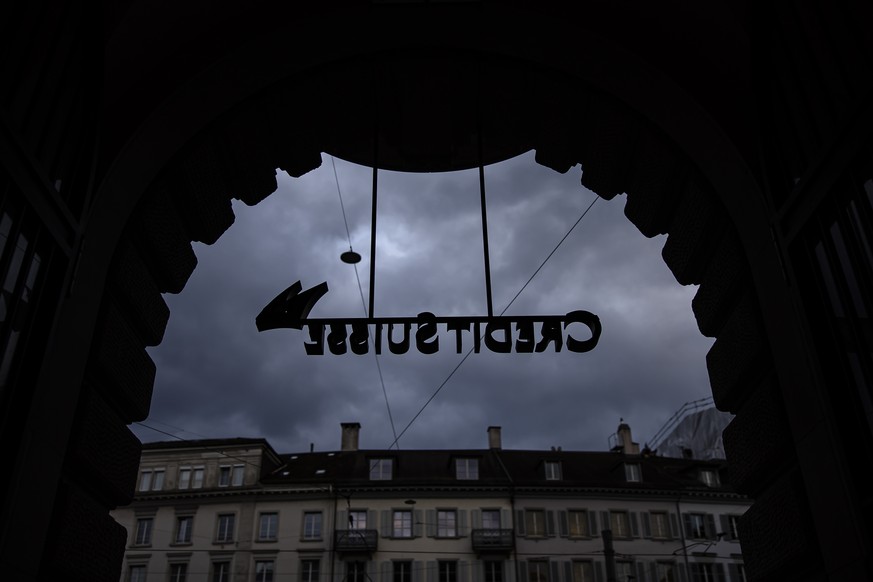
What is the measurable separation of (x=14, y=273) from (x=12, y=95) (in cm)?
98

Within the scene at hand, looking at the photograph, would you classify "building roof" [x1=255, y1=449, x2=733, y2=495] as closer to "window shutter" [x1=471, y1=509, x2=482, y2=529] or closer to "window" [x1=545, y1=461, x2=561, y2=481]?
"window" [x1=545, y1=461, x2=561, y2=481]


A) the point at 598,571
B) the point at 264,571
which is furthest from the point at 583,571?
the point at 264,571

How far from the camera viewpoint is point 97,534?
5.06 m

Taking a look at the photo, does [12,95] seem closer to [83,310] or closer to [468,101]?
[83,310]

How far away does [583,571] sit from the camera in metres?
42.7

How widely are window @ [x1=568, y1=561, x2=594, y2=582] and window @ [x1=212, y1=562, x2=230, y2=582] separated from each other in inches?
745

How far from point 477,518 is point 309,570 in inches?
378

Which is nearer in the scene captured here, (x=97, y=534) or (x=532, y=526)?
(x=97, y=534)

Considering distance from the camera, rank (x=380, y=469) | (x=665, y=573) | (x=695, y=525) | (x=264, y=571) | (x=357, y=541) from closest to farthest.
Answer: (x=357, y=541), (x=264, y=571), (x=665, y=573), (x=695, y=525), (x=380, y=469)

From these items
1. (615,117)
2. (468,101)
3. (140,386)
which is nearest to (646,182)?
(615,117)

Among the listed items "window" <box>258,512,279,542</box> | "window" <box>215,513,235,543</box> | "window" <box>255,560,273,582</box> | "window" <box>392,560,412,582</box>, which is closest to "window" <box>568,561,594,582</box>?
"window" <box>392,560,412,582</box>

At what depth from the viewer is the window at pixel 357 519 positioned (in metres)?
43.2

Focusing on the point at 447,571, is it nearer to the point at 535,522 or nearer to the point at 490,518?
the point at 490,518

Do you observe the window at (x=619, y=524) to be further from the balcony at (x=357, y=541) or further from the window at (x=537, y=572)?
the balcony at (x=357, y=541)
